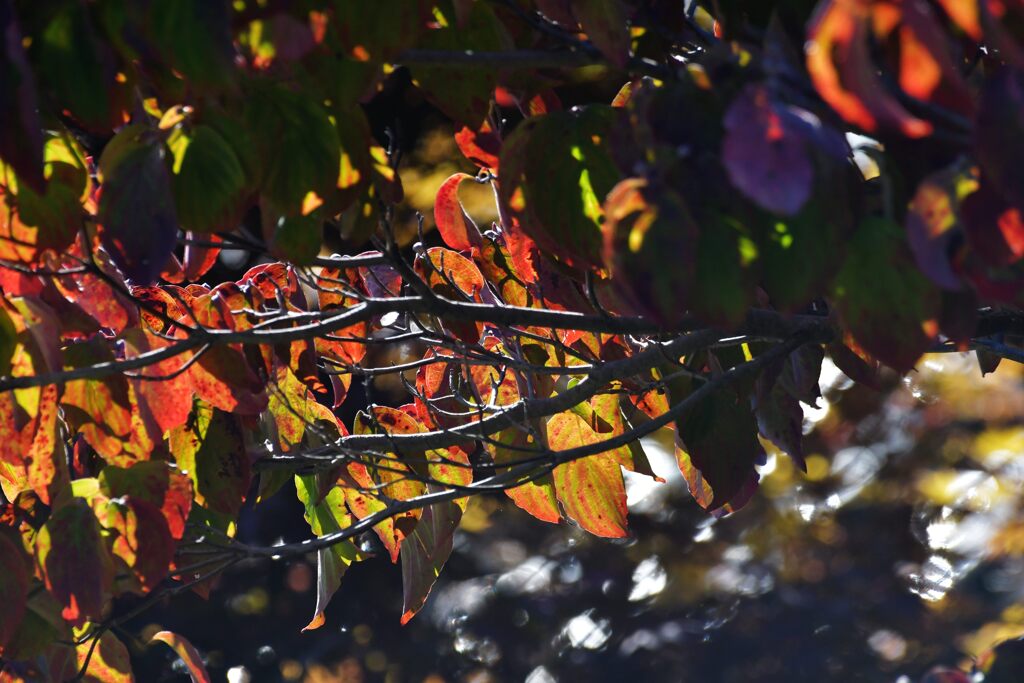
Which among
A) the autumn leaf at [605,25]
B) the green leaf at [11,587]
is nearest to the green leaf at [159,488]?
the green leaf at [11,587]

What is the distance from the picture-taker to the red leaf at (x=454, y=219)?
5.78 ft

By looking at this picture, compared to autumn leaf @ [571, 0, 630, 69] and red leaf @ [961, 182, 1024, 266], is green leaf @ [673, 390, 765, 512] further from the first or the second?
red leaf @ [961, 182, 1024, 266]

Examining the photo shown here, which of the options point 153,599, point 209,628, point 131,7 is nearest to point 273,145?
point 131,7

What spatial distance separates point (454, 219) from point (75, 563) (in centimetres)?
77

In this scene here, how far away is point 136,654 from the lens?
715 cm

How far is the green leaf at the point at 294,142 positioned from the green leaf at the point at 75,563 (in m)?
0.53

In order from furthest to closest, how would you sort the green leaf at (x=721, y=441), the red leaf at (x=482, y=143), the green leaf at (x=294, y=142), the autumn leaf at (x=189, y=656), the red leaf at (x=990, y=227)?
the autumn leaf at (x=189, y=656) → the green leaf at (x=721, y=441) → the red leaf at (x=482, y=143) → the green leaf at (x=294, y=142) → the red leaf at (x=990, y=227)

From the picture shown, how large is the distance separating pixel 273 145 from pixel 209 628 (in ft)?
21.9

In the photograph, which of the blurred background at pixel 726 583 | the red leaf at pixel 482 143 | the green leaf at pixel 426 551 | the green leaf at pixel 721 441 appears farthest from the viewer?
the blurred background at pixel 726 583

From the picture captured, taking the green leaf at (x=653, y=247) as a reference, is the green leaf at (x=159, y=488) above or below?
below

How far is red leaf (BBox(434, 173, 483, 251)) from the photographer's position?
176cm

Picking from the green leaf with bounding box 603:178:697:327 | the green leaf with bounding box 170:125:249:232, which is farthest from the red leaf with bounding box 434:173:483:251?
the green leaf with bounding box 603:178:697:327

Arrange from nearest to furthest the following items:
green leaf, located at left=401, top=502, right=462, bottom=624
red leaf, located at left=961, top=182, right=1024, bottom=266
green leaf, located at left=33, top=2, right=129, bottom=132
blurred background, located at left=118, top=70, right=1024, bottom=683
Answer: red leaf, located at left=961, top=182, right=1024, bottom=266 → green leaf, located at left=33, top=2, right=129, bottom=132 → green leaf, located at left=401, top=502, right=462, bottom=624 → blurred background, located at left=118, top=70, right=1024, bottom=683

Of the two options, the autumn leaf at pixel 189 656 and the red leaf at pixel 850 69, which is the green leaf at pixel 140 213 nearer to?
the red leaf at pixel 850 69
